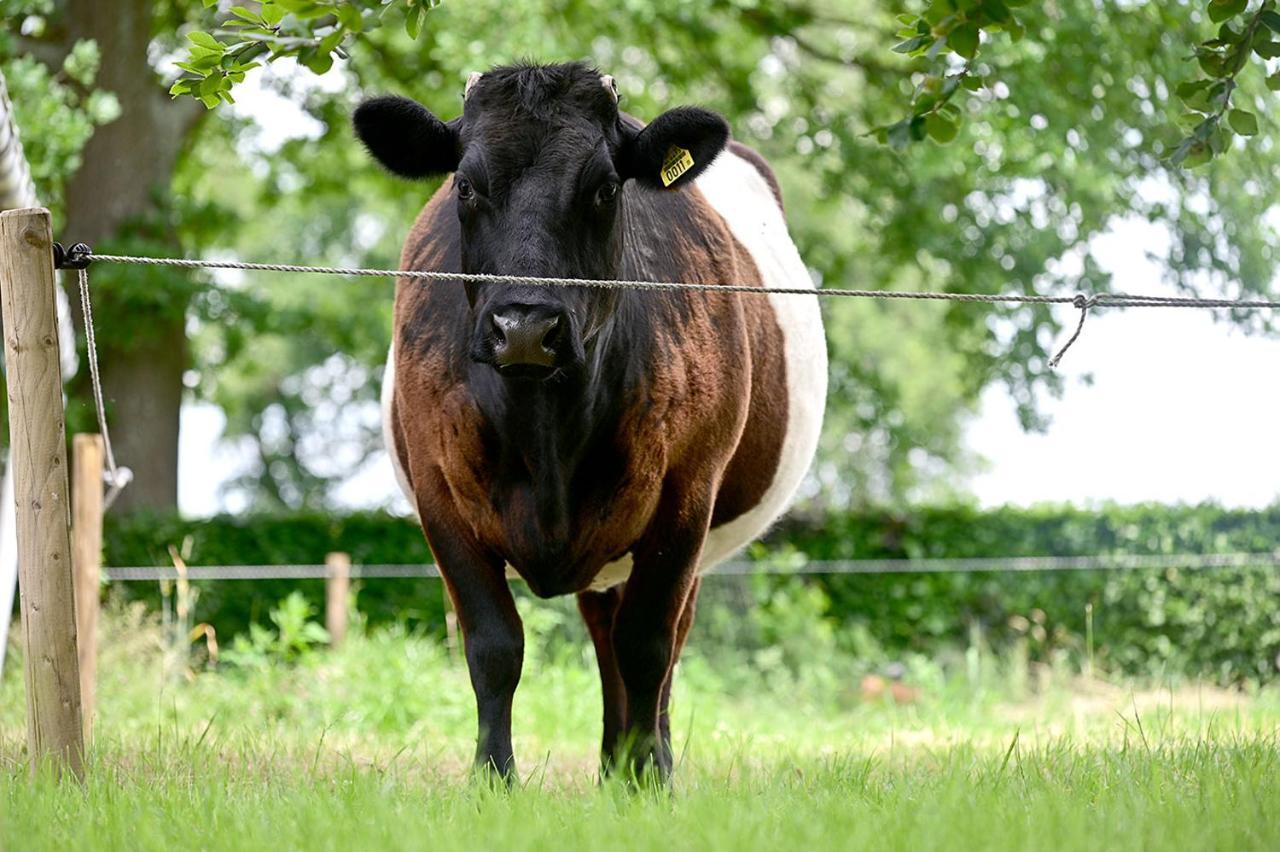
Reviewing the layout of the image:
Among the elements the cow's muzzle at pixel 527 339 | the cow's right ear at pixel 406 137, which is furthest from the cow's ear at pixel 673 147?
the cow's muzzle at pixel 527 339

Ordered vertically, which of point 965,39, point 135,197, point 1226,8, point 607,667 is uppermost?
point 135,197

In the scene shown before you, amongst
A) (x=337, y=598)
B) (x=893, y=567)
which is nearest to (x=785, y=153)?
(x=893, y=567)

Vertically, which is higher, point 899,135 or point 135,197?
point 135,197

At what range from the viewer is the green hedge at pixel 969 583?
1328 cm

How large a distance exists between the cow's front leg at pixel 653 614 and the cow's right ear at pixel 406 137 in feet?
4.34

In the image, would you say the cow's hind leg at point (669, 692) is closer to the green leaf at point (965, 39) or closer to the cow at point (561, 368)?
the cow at point (561, 368)

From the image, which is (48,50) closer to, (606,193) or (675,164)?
(675,164)

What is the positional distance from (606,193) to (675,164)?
1.23ft

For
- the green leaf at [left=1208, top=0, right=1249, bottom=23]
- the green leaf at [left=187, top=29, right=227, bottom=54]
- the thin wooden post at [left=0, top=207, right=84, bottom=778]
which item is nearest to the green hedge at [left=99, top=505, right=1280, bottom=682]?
the thin wooden post at [left=0, top=207, right=84, bottom=778]

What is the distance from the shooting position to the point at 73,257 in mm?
4480

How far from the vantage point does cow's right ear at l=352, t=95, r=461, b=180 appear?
483 centimetres

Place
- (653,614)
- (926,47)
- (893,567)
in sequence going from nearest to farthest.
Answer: (926,47)
(653,614)
(893,567)

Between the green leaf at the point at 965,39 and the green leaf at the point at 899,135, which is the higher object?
the green leaf at the point at 965,39

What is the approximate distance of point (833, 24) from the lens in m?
17.7
